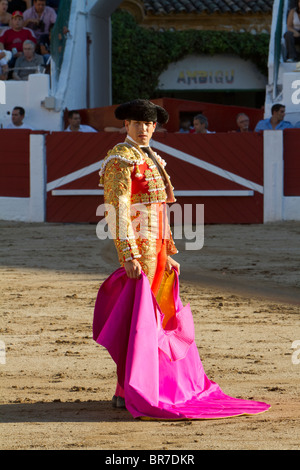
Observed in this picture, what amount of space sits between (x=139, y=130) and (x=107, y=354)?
1.38 metres

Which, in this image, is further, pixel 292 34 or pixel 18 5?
pixel 18 5

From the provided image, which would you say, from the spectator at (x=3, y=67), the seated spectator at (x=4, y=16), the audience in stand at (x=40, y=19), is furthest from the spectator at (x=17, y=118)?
the seated spectator at (x=4, y=16)

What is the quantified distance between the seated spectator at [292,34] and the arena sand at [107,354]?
12.1 ft

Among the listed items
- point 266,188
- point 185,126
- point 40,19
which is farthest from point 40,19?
point 266,188

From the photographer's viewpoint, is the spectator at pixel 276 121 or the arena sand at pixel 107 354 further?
the spectator at pixel 276 121

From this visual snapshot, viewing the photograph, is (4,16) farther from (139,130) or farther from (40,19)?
(139,130)

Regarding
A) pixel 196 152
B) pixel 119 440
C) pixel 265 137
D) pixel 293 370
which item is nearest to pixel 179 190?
pixel 196 152

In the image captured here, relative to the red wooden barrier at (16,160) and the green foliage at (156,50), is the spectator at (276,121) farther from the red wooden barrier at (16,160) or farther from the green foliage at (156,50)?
the green foliage at (156,50)

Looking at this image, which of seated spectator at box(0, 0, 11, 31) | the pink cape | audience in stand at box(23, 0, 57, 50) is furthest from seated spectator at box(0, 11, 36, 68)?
the pink cape

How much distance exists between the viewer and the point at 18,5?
1313 cm

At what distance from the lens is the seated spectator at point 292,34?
11.8m

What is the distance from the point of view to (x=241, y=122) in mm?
10445
